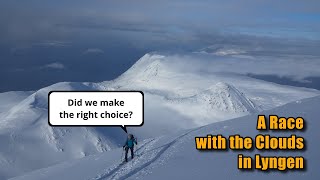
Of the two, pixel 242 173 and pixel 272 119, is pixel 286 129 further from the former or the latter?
pixel 242 173

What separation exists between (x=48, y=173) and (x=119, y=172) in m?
8.20

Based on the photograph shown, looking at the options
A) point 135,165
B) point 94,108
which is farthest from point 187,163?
point 94,108

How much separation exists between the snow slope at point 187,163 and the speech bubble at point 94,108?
296 cm

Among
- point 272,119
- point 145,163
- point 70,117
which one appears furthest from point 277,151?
point 70,117

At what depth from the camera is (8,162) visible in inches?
7392

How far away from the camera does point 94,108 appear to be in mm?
27203

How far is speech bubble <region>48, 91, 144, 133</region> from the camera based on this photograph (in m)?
26.9

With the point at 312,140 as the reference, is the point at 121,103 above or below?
above

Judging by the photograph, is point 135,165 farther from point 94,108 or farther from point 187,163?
point 94,108

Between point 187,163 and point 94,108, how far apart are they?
724cm

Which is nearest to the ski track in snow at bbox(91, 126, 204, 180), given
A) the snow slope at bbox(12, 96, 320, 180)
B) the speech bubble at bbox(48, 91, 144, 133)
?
the snow slope at bbox(12, 96, 320, 180)

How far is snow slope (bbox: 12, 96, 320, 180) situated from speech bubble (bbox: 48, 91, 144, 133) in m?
2.96

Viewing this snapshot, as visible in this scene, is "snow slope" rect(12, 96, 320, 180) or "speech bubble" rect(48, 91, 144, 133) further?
"speech bubble" rect(48, 91, 144, 133)

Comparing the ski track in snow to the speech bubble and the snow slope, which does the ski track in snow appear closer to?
the snow slope
